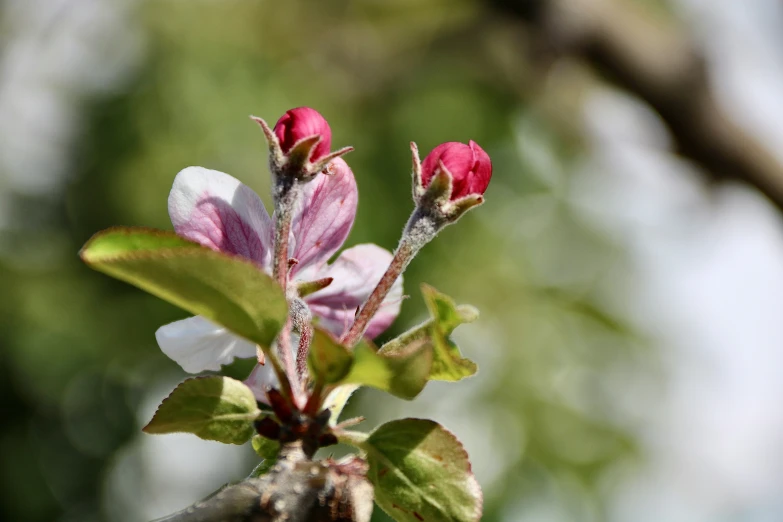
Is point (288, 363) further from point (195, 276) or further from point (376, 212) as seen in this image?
point (376, 212)

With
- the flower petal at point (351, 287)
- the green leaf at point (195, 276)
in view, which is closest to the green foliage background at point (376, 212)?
the flower petal at point (351, 287)

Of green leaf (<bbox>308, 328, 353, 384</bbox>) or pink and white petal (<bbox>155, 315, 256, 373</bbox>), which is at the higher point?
green leaf (<bbox>308, 328, 353, 384</bbox>)

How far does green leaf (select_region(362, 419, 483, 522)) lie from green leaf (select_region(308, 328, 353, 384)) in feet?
0.21

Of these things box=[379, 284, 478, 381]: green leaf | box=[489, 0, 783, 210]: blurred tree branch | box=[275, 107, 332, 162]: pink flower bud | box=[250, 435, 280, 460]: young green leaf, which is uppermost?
box=[489, 0, 783, 210]: blurred tree branch

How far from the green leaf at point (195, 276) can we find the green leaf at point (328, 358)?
3cm

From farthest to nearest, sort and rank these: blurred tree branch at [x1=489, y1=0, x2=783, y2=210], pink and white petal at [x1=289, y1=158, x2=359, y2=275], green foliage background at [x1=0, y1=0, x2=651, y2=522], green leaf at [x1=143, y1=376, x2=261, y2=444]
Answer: green foliage background at [x1=0, y1=0, x2=651, y2=522] → blurred tree branch at [x1=489, y1=0, x2=783, y2=210] → pink and white petal at [x1=289, y1=158, x2=359, y2=275] → green leaf at [x1=143, y1=376, x2=261, y2=444]

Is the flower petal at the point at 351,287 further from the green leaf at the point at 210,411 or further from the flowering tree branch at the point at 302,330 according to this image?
the green leaf at the point at 210,411

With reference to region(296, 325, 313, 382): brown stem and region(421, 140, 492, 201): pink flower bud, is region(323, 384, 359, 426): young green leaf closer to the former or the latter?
region(296, 325, 313, 382): brown stem

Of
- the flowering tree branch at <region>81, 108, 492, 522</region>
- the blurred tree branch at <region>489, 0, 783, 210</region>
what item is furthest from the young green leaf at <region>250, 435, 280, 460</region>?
the blurred tree branch at <region>489, 0, 783, 210</region>

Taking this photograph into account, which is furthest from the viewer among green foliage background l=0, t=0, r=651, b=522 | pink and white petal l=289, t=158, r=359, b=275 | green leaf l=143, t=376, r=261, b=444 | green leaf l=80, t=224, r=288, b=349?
green foliage background l=0, t=0, r=651, b=522

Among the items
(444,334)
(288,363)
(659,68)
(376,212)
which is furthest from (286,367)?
(376,212)

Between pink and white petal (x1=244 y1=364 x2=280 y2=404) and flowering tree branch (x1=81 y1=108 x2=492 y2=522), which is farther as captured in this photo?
pink and white petal (x1=244 y1=364 x2=280 y2=404)

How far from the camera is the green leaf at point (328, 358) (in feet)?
1.69

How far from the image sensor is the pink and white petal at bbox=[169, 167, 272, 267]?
26.4 inches
